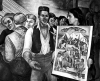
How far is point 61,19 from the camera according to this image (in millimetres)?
2252

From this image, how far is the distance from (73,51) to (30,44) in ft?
2.26

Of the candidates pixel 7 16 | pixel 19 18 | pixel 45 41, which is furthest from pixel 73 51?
pixel 7 16

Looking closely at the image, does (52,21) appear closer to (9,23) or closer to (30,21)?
(30,21)

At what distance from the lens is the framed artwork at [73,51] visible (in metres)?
1.73

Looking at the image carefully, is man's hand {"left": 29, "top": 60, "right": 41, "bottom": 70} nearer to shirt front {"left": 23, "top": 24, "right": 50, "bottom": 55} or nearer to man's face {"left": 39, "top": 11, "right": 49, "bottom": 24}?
shirt front {"left": 23, "top": 24, "right": 50, "bottom": 55}

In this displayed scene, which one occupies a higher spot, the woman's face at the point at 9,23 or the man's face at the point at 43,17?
the man's face at the point at 43,17

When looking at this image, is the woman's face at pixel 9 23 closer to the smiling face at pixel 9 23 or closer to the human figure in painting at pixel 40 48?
the smiling face at pixel 9 23

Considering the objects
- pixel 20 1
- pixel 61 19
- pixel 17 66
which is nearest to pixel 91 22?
pixel 61 19

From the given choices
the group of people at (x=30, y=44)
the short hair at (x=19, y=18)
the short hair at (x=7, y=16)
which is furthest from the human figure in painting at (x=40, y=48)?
the short hair at (x=7, y=16)

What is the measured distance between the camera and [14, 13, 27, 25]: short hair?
80.8 inches

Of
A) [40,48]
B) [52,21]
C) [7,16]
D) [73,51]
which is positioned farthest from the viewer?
[52,21]

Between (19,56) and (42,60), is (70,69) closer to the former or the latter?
(42,60)

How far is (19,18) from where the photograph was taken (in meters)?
2.06

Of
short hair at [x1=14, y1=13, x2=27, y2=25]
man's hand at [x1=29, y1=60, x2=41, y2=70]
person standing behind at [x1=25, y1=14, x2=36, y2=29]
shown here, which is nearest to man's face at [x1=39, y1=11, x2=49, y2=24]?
person standing behind at [x1=25, y1=14, x2=36, y2=29]
